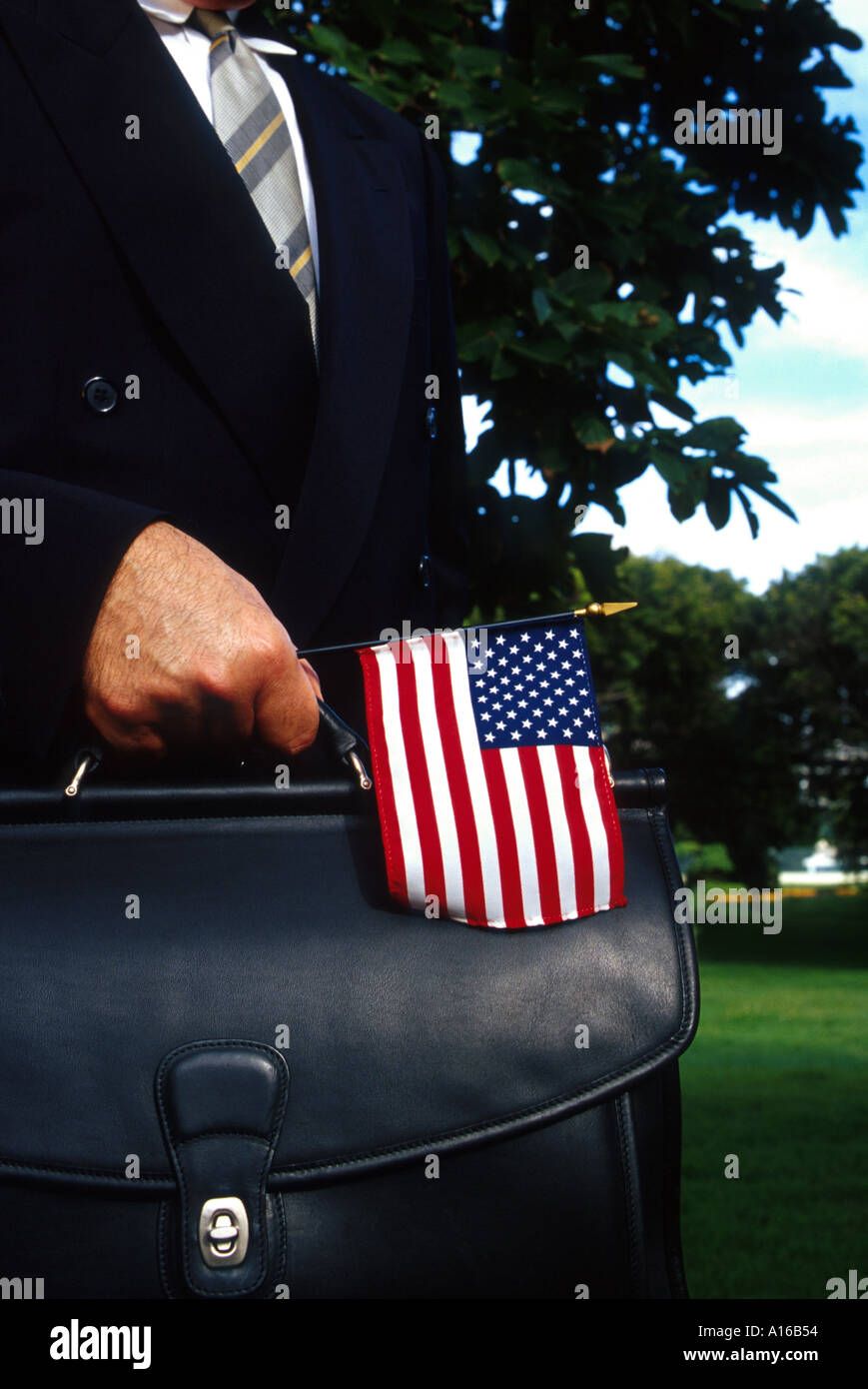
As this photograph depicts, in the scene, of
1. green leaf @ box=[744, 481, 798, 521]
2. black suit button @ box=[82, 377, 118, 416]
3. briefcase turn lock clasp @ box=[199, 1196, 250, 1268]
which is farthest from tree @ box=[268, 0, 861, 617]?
briefcase turn lock clasp @ box=[199, 1196, 250, 1268]

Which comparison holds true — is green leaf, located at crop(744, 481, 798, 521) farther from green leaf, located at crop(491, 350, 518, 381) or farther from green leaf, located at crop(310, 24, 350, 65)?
green leaf, located at crop(310, 24, 350, 65)

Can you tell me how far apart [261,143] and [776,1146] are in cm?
851

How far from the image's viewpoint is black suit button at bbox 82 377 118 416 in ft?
5.85

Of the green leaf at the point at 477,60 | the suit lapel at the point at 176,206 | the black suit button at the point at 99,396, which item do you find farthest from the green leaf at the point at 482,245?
the black suit button at the point at 99,396

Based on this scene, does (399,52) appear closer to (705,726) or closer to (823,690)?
(823,690)

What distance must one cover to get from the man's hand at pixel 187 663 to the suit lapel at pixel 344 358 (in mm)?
455

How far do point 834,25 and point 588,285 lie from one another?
2.79 metres

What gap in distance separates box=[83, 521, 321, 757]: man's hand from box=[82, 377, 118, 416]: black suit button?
354 mm

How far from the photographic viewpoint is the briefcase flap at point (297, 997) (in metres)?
1.43

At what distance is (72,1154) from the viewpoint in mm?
1396

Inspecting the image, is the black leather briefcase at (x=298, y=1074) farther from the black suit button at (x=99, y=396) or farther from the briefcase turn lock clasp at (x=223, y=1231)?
the black suit button at (x=99, y=396)

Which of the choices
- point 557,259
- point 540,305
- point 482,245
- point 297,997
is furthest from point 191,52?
point 557,259
